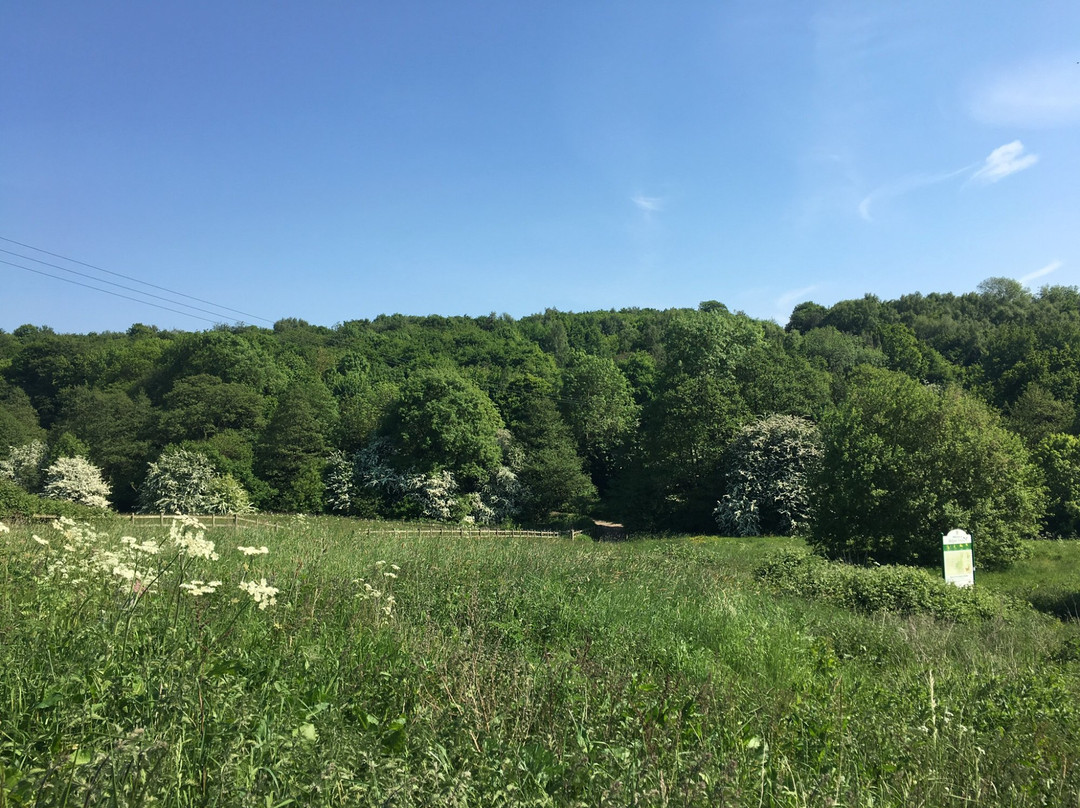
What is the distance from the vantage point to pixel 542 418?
52.2 m

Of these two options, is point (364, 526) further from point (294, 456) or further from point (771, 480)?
point (294, 456)

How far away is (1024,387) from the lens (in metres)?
47.8

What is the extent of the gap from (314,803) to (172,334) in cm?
9032

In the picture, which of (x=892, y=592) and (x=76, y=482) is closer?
(x=892, y=592)

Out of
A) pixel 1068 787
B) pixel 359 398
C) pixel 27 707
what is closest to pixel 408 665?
pixel 27 707

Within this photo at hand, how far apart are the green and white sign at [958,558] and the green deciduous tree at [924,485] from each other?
7345 mm

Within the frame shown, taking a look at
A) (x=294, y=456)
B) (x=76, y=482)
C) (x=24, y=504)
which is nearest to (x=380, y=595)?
(x=24, y=504)

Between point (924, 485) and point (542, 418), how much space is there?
103ft

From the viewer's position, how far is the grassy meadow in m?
2.70

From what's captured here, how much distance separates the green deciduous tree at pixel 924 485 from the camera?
75.3 feet

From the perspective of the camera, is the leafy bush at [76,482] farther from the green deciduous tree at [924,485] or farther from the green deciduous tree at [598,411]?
the green deciduous tree at [924,485]

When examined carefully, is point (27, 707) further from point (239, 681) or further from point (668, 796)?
point (668, 796)

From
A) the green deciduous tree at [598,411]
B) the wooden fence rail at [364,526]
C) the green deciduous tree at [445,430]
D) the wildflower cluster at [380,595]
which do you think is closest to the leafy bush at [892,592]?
the wooden fence rail at [364,526]

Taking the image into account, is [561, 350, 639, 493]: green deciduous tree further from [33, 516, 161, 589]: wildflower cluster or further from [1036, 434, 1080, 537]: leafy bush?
[33, 516, 161, 589]: wildflower cluster
